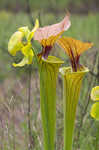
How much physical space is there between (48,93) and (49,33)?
16cm

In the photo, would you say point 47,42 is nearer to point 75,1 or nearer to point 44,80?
point 44,80

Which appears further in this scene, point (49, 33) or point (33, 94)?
point (33, 94)

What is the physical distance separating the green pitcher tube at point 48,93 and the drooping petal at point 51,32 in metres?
0.05

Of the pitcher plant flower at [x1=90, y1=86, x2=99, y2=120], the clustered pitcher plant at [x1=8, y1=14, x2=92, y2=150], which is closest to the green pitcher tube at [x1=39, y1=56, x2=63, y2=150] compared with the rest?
the clustered pitcher plant at [x1=8, y1=14, x2=92, y2=150]

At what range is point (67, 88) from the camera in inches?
25.2

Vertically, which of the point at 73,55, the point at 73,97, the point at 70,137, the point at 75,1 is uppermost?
the point at 73,55

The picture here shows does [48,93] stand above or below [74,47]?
below

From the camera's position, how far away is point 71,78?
629 millimetres

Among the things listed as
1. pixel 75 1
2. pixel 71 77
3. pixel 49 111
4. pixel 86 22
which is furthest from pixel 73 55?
pixel 75 1

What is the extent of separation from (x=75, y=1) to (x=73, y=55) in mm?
13243

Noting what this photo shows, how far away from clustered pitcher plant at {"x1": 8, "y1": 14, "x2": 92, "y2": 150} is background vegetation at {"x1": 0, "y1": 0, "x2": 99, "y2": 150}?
0.13 metres

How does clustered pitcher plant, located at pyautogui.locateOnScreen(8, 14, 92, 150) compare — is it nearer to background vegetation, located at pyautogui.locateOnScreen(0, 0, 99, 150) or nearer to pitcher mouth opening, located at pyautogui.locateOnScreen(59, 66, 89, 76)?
pitcher mouth opening, located at pyautogui.locateOnScreen(59, 66, 89, 76)

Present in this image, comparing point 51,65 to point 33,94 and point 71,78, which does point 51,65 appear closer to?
point 71,78

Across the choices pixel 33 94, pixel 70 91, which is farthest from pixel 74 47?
pixel 33 94
